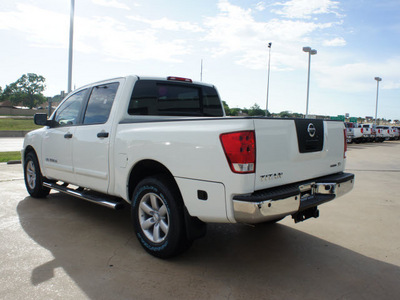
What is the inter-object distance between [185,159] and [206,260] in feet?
3.90

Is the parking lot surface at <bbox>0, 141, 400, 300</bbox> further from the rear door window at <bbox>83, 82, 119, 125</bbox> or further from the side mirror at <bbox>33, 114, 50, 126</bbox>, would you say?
the rear door window at <bbox>83, 82, 119, 125</bbox>

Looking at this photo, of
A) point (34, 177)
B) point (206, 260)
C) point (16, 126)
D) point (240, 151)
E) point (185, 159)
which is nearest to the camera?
point (240, 151)

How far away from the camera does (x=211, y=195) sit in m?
2.86

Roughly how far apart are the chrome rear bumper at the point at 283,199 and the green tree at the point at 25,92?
420 feet

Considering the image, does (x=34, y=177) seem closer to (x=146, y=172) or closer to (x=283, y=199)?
(x=146, y=172)

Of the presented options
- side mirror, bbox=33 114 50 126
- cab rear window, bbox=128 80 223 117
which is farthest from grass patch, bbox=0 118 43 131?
cab rear window, bbox=128 80 223 117

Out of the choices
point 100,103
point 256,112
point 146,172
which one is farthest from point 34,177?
point 256,112

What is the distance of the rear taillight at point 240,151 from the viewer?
2715 mm

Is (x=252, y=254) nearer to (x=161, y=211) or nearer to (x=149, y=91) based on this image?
(x=161, y=211)

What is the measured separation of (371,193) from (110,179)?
5.42 m

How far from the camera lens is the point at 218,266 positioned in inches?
133

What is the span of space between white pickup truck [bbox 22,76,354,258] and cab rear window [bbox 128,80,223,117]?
14 mm

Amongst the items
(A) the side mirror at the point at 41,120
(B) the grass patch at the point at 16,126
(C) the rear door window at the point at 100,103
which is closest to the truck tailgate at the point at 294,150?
(C) the rear door window at the point at 100,103

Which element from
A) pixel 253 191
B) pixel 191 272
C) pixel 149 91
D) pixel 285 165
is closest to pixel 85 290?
pixel 191 272
